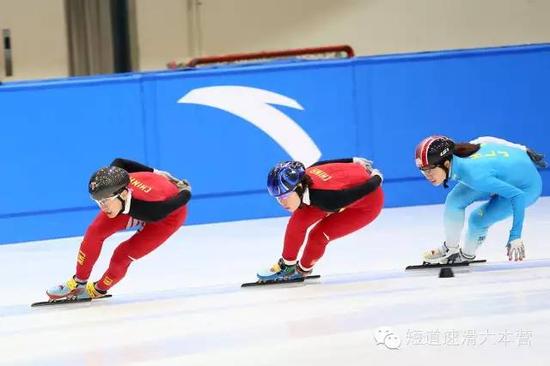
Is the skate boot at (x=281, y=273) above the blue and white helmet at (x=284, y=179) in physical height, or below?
below

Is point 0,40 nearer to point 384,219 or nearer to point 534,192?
point 384,219

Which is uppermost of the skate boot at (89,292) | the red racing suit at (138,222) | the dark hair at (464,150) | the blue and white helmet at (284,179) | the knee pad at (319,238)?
the dark hair at (464,150)

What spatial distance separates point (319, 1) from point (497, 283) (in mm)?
9475

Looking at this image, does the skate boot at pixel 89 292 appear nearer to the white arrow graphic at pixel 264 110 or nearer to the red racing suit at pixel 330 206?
the red racing suit at pixel 330 206

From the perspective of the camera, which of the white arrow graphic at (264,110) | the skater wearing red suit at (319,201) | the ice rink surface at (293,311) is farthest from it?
the white arrow graphic at (264,110)

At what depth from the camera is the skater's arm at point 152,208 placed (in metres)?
6.39

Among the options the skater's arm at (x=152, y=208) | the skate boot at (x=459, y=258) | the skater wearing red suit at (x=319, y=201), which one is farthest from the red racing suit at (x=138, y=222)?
the skate boot at (x=459, y=258)

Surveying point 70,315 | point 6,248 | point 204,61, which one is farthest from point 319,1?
point 70,315

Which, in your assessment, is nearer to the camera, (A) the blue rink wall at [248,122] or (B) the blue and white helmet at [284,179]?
(B) the blue and white helmet at [284,179]

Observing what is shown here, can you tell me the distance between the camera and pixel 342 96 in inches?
402

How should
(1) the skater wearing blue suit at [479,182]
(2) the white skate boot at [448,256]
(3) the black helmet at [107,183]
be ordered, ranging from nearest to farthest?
(3) the black helmet at [107,183]
(1) the skater wearing blue suit at [479,182]
(2) the white skate boot at [448,256]

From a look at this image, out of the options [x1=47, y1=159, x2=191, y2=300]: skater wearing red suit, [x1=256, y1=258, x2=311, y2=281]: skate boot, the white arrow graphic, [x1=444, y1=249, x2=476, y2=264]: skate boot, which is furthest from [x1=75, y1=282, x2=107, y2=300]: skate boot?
the white arrow graphic

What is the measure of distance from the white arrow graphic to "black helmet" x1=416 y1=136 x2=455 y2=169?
3460 millimetres

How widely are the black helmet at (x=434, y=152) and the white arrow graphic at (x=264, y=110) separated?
136 inches
